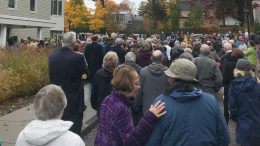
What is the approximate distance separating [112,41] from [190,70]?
9.94 meters

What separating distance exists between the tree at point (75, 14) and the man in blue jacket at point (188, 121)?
65563mm

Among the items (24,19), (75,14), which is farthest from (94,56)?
(75,14)

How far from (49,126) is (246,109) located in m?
3.63

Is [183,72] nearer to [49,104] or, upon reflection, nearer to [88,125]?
[49,104]

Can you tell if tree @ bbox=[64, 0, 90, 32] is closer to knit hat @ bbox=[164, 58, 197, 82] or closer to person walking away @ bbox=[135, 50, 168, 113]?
person walking away @ bbox=[135, 50, 168, 113]

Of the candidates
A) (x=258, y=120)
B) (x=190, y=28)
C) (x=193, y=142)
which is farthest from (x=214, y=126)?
(x=190, y=28)

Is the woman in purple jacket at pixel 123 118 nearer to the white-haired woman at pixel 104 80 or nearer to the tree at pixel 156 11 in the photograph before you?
the white-haired woman at pixel 104 80

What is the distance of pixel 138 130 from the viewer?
12.5ft

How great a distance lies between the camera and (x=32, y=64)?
47.9 feet

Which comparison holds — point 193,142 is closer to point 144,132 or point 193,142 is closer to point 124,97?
point 144,132

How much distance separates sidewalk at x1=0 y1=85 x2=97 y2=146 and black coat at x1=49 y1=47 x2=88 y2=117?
1.63 meters

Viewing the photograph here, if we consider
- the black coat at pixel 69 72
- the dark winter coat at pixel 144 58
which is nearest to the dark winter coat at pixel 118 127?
the black coat at pixel 69 72

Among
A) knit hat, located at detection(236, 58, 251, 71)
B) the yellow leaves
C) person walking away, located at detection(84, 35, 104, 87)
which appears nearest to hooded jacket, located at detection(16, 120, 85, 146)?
knit hat, located at detection(236, 58, 251, 71)

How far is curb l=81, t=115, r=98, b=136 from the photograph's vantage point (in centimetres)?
921
